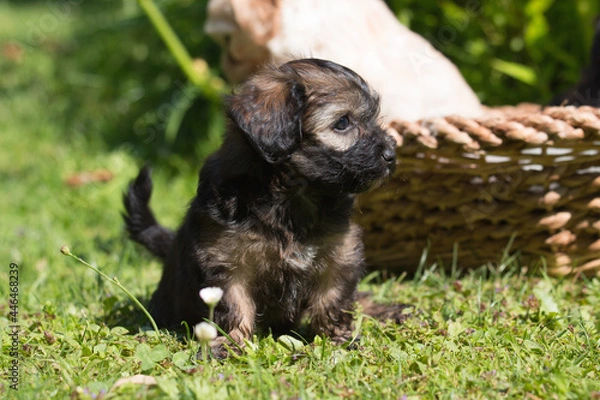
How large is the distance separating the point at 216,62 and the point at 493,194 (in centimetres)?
322

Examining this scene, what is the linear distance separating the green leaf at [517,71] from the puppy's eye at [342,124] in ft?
10.8

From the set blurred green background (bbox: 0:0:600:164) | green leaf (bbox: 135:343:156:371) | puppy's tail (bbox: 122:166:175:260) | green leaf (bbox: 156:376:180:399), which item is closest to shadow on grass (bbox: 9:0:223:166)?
blurred green background (bbox: 0:0:600:164)

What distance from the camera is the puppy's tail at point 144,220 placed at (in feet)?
11.8

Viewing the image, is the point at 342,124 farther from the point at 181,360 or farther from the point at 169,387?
the point at 169,387

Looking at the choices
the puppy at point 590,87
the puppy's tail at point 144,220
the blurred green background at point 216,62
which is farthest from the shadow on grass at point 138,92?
the puppy at point 590,87

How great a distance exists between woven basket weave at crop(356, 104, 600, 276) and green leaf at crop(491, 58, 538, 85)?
2.10 meters

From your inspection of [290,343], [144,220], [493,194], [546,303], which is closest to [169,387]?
[290,343]

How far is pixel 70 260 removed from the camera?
14.3 feet

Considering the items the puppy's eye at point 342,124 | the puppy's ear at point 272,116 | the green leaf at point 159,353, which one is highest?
the puppy's ear at point 272,116

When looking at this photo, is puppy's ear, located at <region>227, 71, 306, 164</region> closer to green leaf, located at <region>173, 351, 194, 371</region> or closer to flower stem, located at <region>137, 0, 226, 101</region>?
green leaf, located at <region>173, 351, 194, 371</region>

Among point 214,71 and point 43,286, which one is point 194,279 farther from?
point 214,71

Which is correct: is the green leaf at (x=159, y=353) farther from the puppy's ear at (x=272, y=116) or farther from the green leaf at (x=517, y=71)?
the green leaf at (x=517, y=71)

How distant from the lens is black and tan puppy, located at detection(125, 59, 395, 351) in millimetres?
2732

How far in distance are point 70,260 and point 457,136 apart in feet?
7.94
